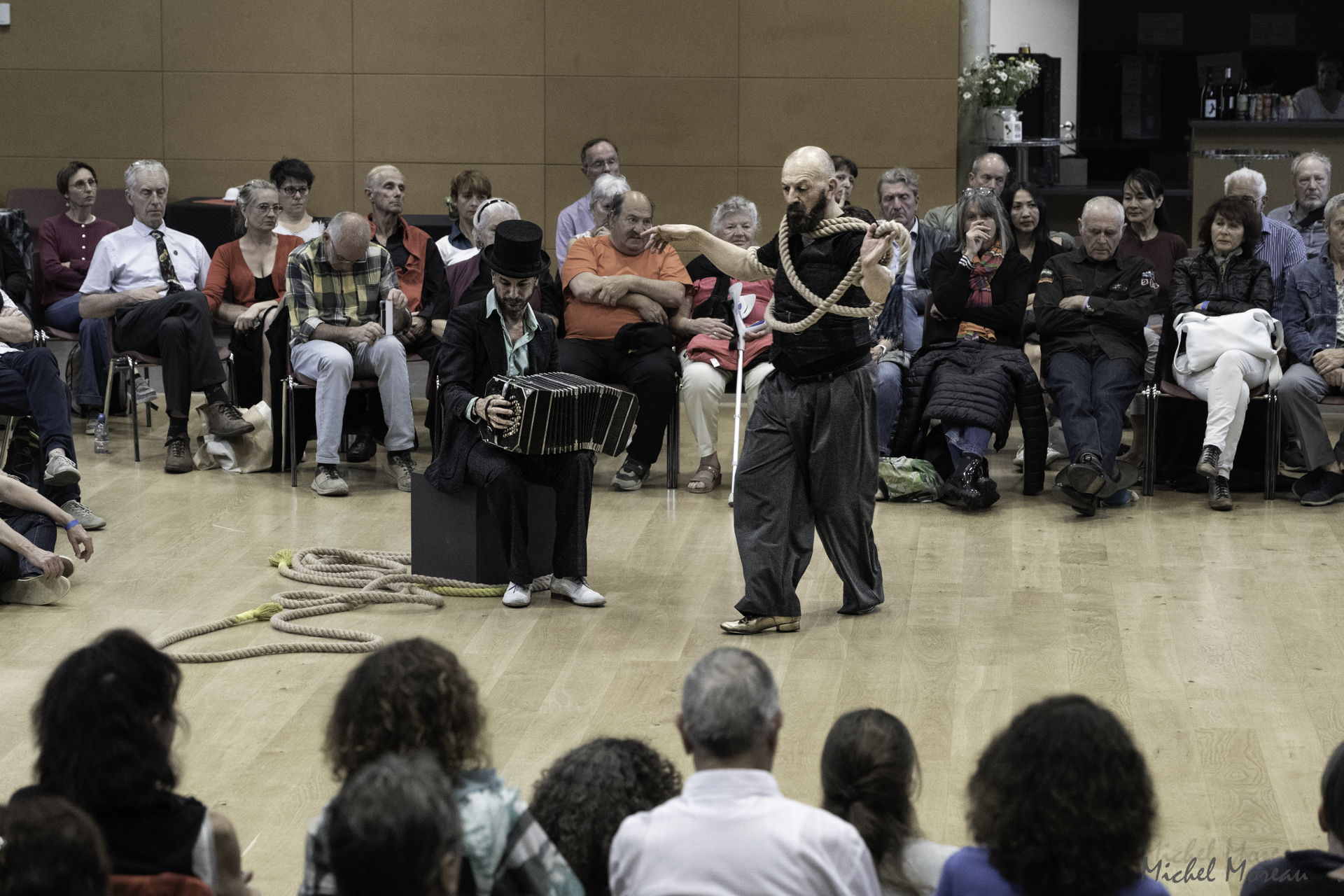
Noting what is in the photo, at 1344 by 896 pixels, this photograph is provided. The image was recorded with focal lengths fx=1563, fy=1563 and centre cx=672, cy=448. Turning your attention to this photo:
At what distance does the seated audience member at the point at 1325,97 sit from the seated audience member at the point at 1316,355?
4.41 m

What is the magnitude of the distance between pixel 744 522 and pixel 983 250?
94.7 inches

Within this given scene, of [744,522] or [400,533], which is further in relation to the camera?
[400,533]

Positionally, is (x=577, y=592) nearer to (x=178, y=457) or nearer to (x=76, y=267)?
(x=178, y=457)

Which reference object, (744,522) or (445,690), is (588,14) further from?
(445,690)

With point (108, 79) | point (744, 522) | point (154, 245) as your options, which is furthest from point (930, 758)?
point (108, 79)

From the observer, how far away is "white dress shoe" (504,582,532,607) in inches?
187

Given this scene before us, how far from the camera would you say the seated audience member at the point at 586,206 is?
25.1 ft

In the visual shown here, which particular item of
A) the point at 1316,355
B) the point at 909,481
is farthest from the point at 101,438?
the point at 1316,355

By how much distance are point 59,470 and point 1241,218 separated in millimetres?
4608

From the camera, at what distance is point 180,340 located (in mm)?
6660

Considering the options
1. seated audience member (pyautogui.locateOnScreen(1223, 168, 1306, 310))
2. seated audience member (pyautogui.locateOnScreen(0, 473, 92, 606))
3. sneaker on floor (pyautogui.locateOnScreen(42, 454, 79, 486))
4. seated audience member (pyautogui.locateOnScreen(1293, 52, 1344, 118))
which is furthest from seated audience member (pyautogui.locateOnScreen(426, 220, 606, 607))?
seated audience member (pyautogui.locateOnScreen(1293, 52, 1344, 118))

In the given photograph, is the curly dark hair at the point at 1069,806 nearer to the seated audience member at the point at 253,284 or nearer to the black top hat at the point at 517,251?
the black top hat at the point at 517,251

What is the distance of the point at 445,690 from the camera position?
206 centimetres

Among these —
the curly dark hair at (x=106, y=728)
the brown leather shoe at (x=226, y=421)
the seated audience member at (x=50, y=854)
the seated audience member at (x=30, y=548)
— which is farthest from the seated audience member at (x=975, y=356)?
the seated audience member at (x=50, y=854)
